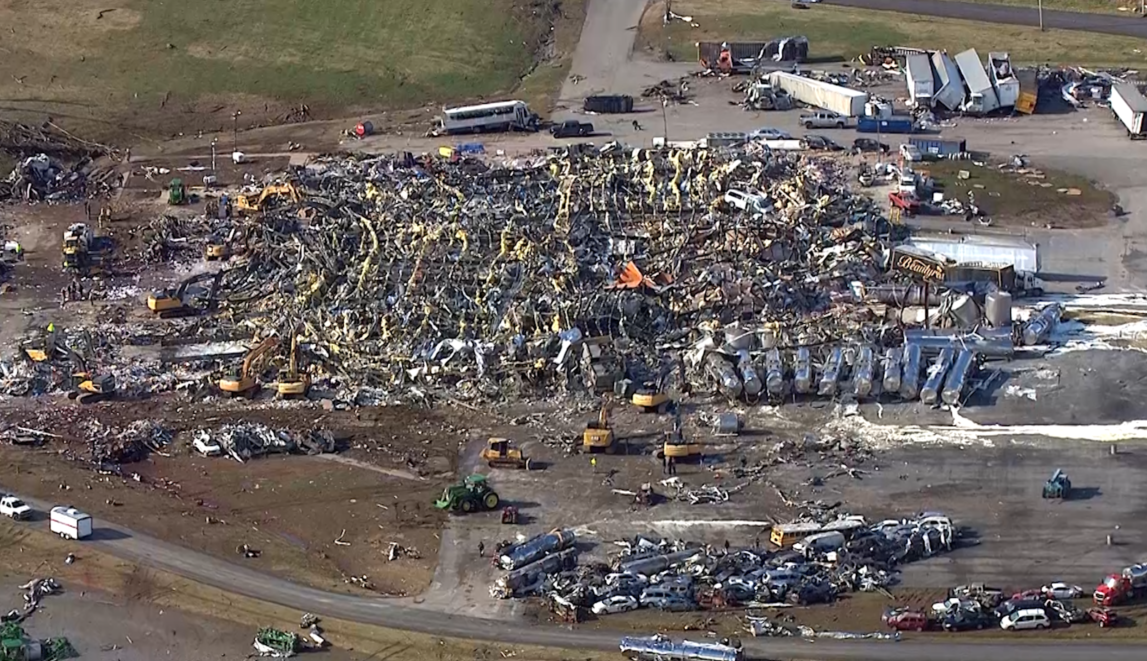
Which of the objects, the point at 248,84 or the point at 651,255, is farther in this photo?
the point at 248,84

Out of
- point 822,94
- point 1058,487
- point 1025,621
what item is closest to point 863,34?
point 822,94

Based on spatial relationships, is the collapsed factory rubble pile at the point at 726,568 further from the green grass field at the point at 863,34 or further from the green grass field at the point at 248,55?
the green grass field at the point at 863,34

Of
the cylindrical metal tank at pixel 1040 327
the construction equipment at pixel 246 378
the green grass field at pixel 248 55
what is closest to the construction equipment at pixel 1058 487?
the cylindrical metal tank at pixel 1040 327

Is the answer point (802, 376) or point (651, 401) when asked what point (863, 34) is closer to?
point (802, 376)

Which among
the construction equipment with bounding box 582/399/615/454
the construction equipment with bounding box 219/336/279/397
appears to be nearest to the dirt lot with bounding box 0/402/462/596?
the construction equipment with bounding box 219/336/279/397

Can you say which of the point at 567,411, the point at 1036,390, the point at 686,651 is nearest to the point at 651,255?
the point at 567,411

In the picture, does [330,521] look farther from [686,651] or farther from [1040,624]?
[1040,624]
